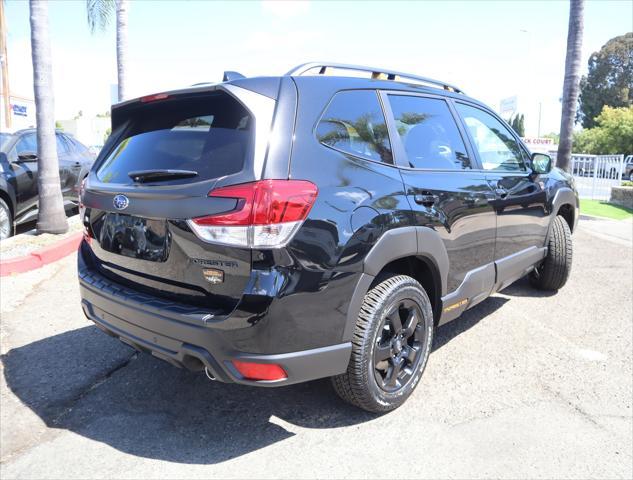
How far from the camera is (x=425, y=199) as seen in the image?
10.1ft

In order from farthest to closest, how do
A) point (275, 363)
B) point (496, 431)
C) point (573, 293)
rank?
point (573, 293)
point (496, 431)
point (275, 363)

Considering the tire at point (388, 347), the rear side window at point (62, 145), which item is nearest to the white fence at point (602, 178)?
the rear side window at point (62, 145)

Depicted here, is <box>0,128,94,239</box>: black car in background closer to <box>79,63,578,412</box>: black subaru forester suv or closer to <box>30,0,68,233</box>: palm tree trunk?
<box>30,0,68,233</box>: palm tree trunk

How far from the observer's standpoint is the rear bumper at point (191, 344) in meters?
2.36

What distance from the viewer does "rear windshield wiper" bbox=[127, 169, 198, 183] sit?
250cm

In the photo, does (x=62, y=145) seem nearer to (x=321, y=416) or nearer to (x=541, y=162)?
(x=541, y=162)

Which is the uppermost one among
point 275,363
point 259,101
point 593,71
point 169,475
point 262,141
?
point 593,71

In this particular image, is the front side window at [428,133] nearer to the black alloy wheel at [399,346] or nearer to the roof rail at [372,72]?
the roof rail at [372,72]

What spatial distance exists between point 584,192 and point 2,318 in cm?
1469

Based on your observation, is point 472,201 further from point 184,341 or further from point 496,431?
point 184,341

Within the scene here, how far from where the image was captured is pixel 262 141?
2.38 metres

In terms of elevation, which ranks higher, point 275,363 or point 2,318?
point 275,363

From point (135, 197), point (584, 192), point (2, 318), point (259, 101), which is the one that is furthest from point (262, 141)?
point (584, 192)

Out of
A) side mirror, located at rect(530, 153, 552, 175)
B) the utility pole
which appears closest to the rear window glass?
side mirror, located at rect(530, 153, 552, 175)
